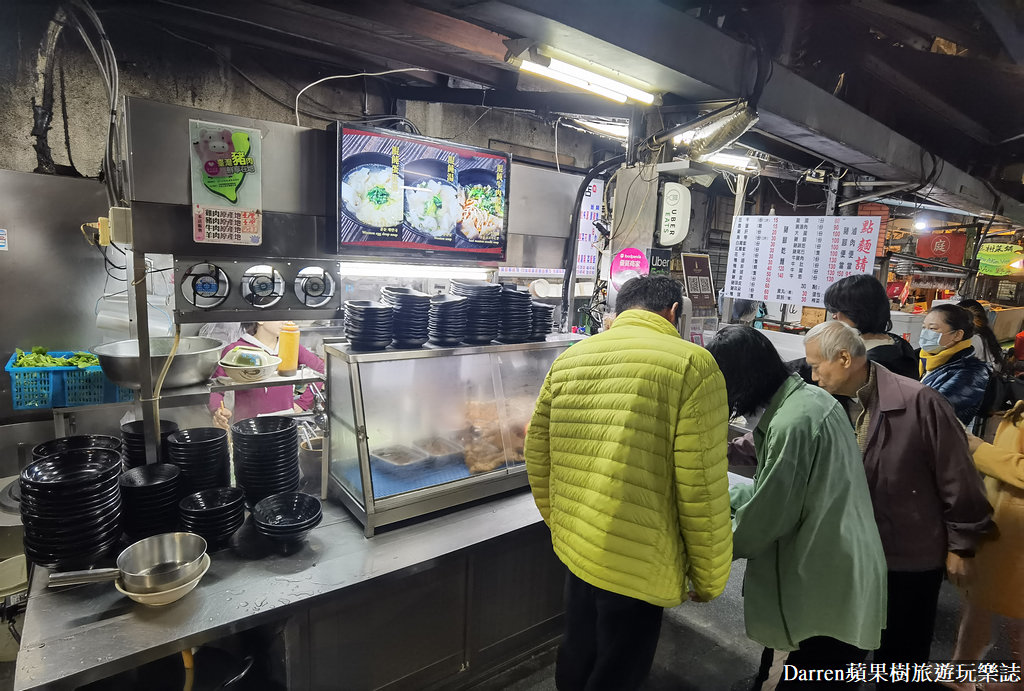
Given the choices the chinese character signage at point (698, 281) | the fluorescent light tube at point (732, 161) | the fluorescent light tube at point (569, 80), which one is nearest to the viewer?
the fluorescent light tube at point (569, 80)

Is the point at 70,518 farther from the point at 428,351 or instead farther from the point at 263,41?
the point at 263,41

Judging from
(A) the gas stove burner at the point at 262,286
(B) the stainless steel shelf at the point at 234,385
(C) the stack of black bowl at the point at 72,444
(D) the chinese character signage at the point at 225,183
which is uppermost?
(D) the chinese character signage at the point at 225,183

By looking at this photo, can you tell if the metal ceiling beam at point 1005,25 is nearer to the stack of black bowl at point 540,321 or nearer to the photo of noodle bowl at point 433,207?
the stack of black bowl at point 540,321

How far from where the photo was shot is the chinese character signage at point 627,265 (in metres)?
4.23

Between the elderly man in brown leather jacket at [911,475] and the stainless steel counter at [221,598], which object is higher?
the elderly man in brown leather jacket at [911,475]

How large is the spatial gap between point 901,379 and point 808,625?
129 cm

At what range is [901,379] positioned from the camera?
8.39 feet

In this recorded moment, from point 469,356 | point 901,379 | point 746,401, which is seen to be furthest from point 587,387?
point 901,379

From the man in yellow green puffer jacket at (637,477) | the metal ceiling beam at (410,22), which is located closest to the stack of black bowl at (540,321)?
the man in yellow green puffer jacket at (637,477)

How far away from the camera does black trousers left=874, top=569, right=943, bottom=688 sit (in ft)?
8.38

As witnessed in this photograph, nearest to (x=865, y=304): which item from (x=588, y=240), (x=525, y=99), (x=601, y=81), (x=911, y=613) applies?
(x=911, y=613)

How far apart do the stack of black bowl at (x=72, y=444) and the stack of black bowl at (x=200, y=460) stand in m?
0.40

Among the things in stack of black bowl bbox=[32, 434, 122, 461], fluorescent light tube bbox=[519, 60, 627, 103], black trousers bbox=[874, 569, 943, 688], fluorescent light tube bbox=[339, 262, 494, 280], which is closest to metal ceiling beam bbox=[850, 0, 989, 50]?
fluorescent light tube bbox=[519, 60, 627, 103]

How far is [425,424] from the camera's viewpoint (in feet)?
10.6
